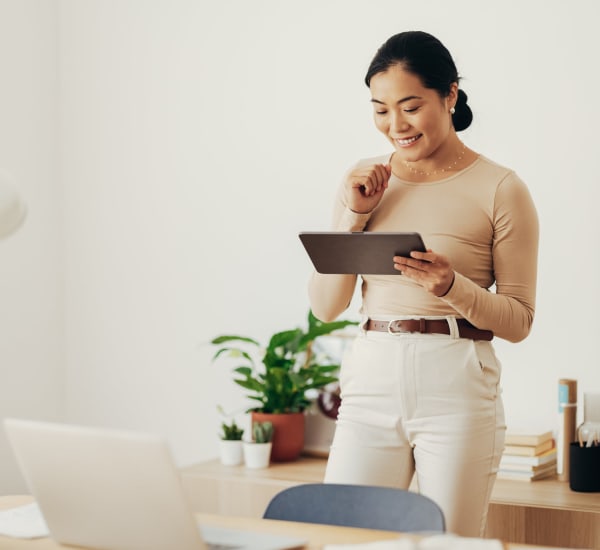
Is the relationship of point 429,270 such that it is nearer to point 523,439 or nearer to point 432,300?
point 432,300

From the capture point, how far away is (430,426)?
6.46 ft

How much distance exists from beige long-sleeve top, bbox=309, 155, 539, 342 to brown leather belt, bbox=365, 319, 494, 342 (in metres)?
0.02

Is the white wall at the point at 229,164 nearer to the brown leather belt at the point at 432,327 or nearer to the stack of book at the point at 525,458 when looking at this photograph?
the stack of book at the point at 525,458

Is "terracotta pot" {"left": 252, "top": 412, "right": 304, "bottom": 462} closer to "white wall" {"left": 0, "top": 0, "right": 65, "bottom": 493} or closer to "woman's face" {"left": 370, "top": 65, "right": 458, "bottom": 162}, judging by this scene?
"white wall" {"left": 0, "top": 0, "right": 65, "bottom": 493}

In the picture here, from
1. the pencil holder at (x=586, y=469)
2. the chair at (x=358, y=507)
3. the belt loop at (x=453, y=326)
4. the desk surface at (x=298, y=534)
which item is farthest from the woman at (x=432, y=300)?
the pencil holder at (x=586, y=469)

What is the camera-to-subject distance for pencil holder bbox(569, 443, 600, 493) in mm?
2639

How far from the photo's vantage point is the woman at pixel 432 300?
6.41 feet

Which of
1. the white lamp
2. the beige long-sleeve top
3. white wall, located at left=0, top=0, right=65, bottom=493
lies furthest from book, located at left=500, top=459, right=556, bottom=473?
white wall, located at left=0, top=0, right=65, bottom=493

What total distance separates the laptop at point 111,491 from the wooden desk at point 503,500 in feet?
3.97

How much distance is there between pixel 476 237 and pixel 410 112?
298 millimetres

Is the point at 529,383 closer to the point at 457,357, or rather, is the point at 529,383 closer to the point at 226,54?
the point at 457,357

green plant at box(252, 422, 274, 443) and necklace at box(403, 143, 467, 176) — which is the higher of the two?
necklace at box(403, 143, 467, 176)

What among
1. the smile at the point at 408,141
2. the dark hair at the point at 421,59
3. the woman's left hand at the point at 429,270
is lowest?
the woman's left hand at the point at 429,270

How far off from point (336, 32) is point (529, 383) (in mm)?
1369
